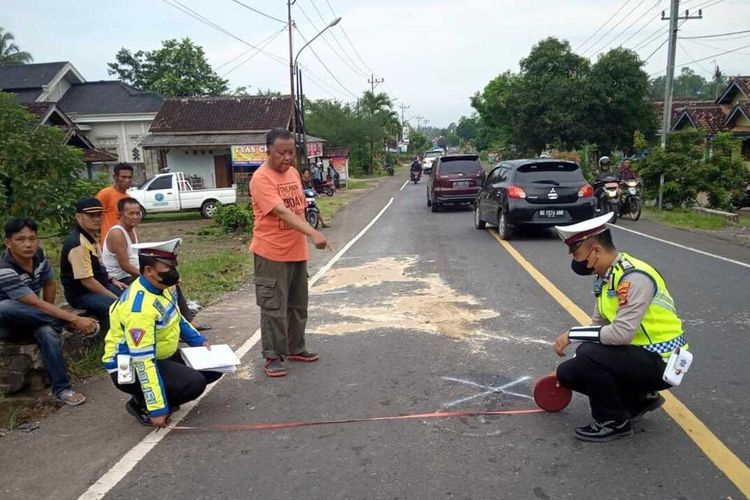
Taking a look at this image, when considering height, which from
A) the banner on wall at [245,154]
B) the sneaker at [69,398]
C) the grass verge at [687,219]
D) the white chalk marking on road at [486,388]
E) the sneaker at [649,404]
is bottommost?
the grass verge at [687,219]

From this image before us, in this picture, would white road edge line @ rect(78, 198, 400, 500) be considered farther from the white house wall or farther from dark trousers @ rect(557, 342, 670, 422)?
the white house wall

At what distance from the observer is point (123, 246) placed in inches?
227

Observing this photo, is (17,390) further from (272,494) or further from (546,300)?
(546,300)

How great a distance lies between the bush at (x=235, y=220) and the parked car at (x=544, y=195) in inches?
289

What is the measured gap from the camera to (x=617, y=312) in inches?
136

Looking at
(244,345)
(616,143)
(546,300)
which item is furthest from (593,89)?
(244,345)

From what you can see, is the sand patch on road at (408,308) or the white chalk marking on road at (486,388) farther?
the sand patch on road at (408,308)

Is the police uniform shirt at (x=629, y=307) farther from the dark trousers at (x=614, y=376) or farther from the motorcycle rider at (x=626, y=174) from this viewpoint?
the motorcycle rider at (x=626, y=174)

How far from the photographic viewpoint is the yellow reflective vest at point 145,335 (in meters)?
3.84

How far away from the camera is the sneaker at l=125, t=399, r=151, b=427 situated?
4.07 metres

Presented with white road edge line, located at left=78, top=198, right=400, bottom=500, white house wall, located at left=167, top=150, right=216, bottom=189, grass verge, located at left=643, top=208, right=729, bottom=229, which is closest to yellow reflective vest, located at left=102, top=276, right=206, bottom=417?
white road edge line, located at left=78, top=198, right=400, bottom=500

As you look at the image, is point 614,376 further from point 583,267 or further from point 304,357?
point 304,357

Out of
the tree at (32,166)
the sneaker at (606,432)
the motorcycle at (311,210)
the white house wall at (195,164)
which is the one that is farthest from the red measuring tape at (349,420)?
the white house wall at (195,164)

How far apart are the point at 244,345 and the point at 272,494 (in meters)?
2.83
